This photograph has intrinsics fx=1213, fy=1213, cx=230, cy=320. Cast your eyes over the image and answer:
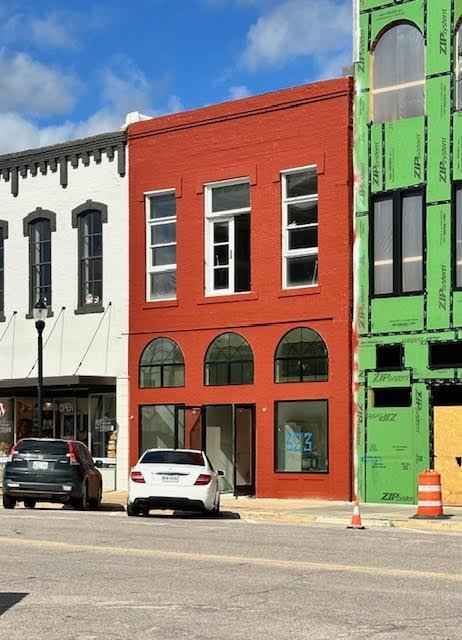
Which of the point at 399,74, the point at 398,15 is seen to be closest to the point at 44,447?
the point at 399,74

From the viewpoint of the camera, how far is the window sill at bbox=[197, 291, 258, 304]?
104 ft

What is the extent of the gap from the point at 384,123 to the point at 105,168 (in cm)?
958

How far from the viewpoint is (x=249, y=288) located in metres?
32.1

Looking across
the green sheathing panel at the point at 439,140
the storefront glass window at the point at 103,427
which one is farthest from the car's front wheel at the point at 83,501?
the green sheathing panel at the point at 439,140

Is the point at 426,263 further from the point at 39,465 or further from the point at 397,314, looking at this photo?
the point at 39,465

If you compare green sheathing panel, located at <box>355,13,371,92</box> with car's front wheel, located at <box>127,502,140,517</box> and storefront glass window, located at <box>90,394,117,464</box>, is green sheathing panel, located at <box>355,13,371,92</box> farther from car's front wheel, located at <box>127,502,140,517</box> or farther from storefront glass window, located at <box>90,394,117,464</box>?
car's front wheel, located at <box>127,502,140,517</box>

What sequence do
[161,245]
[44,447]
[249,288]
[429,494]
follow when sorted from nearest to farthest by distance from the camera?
[429,494], [44,447], [249,288], [161,245]

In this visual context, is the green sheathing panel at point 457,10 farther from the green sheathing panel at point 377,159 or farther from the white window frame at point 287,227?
the white window frame at point 287,227

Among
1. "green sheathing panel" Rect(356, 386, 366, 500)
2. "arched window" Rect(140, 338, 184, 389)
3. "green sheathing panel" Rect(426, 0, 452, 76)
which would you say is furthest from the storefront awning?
"green sheathing panel" Rect(426, 0, 452, 76)

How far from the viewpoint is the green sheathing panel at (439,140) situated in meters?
28.0

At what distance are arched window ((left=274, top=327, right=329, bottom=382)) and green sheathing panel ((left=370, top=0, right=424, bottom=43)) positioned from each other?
7532 millimetres

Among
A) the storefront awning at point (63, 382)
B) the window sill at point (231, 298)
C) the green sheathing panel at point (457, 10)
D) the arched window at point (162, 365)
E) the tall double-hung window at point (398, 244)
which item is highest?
the green sheathing panel at point (457, 10)

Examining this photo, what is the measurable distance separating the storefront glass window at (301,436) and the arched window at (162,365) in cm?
359

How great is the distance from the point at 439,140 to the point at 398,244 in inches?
103
